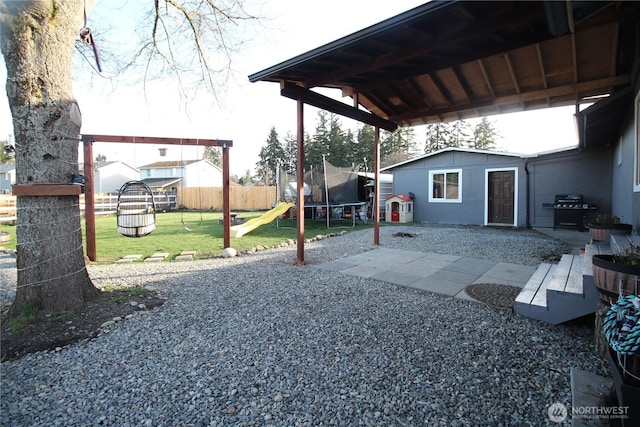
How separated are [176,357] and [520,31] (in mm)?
4384

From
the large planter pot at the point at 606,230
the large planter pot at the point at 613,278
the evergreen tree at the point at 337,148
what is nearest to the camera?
the large planter pot at the point at 613,278

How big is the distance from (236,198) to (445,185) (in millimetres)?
14826

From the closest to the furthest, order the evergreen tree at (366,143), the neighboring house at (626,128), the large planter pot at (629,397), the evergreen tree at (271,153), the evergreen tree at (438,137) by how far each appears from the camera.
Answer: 1. the large planter pot at (629,397)
2. the neighboring house at (626,128)
3. the evergreen tree at (366,143)
4. the evergreen tree at (438,137)
5. the evergreen tree at (271,153)

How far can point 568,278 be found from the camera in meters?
2.89

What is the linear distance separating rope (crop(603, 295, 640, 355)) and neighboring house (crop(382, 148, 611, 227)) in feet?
31.3

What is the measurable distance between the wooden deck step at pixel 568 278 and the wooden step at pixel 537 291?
158 millimetres

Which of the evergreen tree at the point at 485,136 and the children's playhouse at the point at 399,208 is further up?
the evergreen tree at the point at 485,136

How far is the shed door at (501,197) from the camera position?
10445mm

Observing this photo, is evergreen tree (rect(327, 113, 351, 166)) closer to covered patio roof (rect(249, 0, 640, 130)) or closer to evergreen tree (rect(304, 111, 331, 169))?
evergreen tree (rect(304, 111, 331, 169))

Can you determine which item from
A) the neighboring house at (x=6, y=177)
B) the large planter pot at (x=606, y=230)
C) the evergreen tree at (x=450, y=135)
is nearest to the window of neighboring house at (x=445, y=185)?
the large planter pot at (x=606, y=230)

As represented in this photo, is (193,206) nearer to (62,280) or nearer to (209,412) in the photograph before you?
(62,280)

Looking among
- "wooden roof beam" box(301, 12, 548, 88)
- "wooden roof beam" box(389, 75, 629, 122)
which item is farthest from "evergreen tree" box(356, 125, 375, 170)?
"wooden roof beam" box(301, 12, 548, 88)

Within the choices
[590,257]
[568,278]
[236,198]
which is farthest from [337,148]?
[568,278]

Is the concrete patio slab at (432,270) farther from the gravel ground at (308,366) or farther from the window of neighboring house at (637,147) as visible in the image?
the window of neighboring house at (637,147)
